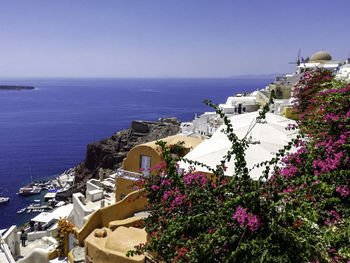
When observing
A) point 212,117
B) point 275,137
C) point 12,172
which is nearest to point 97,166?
point 12,172

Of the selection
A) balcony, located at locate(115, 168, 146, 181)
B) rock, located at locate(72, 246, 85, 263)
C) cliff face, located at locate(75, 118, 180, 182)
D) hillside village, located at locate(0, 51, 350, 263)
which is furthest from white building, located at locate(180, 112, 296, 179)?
cliff face, located at locate(75, 118, 180, 182)

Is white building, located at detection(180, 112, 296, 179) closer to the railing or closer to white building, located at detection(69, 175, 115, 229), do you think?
the railing

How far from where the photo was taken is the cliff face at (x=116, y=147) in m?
58.0

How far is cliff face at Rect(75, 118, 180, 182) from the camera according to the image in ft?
190

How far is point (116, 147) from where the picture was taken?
210ft

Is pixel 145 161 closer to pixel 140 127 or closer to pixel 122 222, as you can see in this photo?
pixel 122 222

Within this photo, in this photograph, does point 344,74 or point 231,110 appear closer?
point 344,74

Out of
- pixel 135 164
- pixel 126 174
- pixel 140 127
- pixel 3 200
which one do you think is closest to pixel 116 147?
pixel 140 127

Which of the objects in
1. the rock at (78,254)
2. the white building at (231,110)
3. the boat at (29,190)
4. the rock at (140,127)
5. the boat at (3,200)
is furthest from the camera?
the rock at (140,127)

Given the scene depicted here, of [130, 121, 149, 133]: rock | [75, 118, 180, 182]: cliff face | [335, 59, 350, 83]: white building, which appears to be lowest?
[75, 118, 180, 182]: cliff face

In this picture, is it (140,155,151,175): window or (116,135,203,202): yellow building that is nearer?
(116,135,203,202): yellow building

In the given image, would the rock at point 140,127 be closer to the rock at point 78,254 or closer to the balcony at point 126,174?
the balcony at point 126,174

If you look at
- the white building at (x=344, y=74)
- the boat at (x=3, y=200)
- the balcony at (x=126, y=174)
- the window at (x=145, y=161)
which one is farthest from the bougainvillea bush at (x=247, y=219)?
the boat at (x=3, y=200)

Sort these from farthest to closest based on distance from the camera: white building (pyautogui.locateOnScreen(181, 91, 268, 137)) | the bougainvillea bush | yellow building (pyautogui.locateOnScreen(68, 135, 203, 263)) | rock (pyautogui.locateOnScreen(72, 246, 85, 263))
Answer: white building (pyautogui.locateOnScreen(181, 91, 268, 137)), rock (pyautogui.locateOnScreen(72, 246, 85, 263)), yellow building (pyautogui.locateOnScreen(68, 135, 203, 263)), the bougainvillea bush
